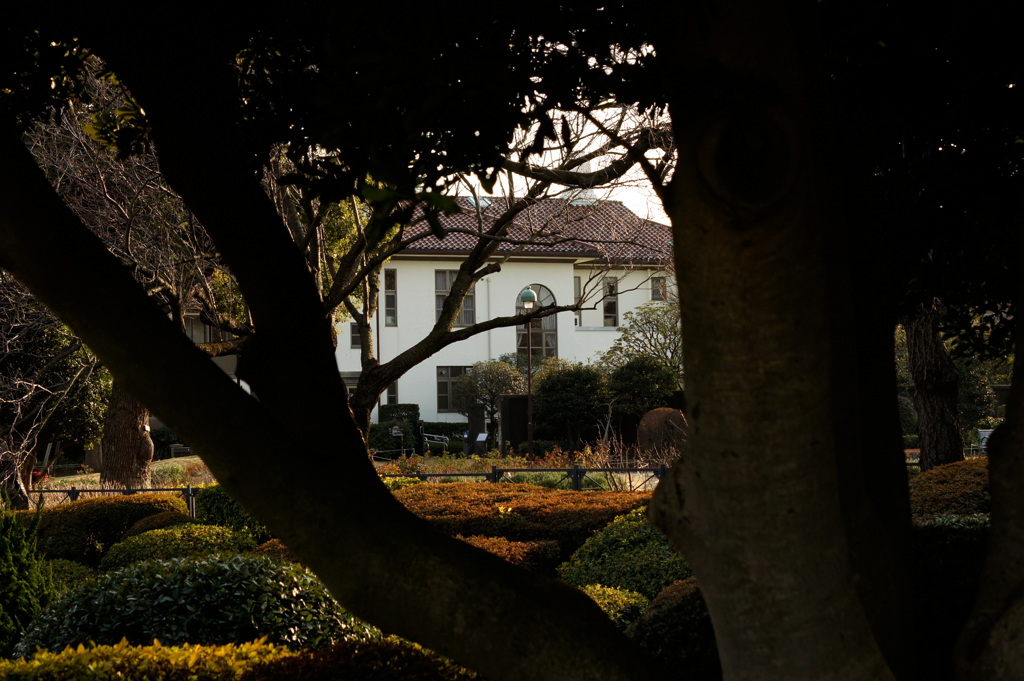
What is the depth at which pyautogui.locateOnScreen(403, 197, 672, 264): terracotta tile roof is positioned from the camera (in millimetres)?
10387

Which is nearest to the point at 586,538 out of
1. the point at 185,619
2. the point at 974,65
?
the point at 185,619

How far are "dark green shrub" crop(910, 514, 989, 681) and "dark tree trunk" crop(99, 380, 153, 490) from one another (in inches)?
611

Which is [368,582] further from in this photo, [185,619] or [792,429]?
[185,619]

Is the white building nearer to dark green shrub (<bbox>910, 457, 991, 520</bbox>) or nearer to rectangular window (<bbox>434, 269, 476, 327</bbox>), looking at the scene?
rectangular window (<bbox>434, 269, 476, 327</bbox>)

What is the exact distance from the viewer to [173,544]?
977 cm

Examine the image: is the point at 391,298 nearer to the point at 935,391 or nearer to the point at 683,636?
the point at 935,391

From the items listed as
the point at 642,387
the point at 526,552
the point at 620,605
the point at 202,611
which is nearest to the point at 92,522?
the point at 526,552

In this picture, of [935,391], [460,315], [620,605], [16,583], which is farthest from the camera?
[460,315]

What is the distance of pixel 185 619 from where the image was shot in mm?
5254

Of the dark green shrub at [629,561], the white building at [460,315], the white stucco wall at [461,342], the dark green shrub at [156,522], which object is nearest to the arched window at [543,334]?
the white building at [460,315]

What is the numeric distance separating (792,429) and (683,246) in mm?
484

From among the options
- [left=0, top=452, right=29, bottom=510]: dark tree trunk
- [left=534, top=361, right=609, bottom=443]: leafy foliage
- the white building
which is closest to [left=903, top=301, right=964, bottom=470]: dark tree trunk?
[left=0, top=452, right=29, bottom=510]: dark tree trunk

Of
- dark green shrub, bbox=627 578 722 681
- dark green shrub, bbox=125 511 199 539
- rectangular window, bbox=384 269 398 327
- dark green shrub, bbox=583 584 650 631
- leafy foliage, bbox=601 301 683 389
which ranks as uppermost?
rectangular window, bbox=384 269 398 327

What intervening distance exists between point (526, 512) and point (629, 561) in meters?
2.93
